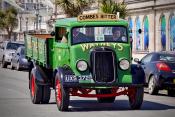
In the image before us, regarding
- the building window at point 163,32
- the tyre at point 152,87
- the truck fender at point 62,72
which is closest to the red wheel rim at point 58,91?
the truck fender at point 62,72

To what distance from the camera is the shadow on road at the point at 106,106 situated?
16.2 metres

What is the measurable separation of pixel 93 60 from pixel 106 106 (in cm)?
220

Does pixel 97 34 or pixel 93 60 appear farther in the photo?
pixel 97 34

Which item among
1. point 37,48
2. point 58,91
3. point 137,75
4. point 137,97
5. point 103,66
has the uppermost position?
point 37,48

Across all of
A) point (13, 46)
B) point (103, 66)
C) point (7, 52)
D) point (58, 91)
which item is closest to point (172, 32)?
point (13, 46)

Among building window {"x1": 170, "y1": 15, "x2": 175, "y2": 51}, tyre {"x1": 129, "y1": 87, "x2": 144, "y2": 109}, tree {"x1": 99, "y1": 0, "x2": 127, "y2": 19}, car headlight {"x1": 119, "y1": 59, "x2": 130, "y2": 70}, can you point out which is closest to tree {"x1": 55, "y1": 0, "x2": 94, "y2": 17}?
tree {"x1": 99, "y1": 0, "x2": 127, "y2": 19}

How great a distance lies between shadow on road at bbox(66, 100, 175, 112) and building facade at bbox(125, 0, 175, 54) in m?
22.7

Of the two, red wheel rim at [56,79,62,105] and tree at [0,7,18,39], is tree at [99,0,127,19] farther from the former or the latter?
tree at [0,7,18,39]

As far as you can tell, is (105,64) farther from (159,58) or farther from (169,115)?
(159,58)

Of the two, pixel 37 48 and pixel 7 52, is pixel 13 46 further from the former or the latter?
pixel 37 48

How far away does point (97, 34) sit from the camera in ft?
52.7

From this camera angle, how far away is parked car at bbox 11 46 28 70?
38312 millimetres

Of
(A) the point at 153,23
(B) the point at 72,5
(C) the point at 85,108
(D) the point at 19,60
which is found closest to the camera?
(C) the point at 85,108

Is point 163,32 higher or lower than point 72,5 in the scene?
lower
